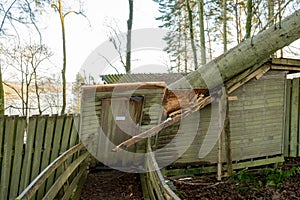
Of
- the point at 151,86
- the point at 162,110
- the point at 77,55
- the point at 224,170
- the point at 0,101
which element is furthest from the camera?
the point at 77,55

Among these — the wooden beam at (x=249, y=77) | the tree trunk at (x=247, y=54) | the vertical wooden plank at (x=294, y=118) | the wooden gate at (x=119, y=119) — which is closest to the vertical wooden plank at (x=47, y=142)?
the wooden gate at (x=119, y=119)

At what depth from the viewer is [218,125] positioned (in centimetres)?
618

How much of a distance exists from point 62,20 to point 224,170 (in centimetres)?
1289

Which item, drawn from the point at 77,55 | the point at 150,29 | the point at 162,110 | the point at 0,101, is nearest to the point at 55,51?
the point at 77,55

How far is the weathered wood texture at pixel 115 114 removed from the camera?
474 cm

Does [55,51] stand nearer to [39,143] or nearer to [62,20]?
[62,20]

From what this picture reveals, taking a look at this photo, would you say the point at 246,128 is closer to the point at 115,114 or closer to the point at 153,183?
the point at 115,114

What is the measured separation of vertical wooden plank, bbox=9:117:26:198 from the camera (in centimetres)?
412

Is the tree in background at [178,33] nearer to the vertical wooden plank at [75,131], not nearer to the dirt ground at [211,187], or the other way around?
the dirt ground at [211,187]

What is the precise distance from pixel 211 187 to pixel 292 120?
2.90 m

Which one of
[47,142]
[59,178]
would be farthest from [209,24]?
[59,178]

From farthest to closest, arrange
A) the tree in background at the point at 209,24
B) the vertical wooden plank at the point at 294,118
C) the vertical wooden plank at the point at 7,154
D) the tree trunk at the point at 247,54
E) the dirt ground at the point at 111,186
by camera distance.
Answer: the tree in background at the point at 209,24
the vertical wooden plank at the point at 294,118
the tree trunk at the point at 247,54
the dirt ground at the point at 111,186
the vertical wooden plank at the point at 7,154

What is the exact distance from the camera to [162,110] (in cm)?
538

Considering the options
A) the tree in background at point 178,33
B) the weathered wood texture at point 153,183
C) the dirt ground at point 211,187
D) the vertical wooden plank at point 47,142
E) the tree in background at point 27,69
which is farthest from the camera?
the tree in background at point 178,33
